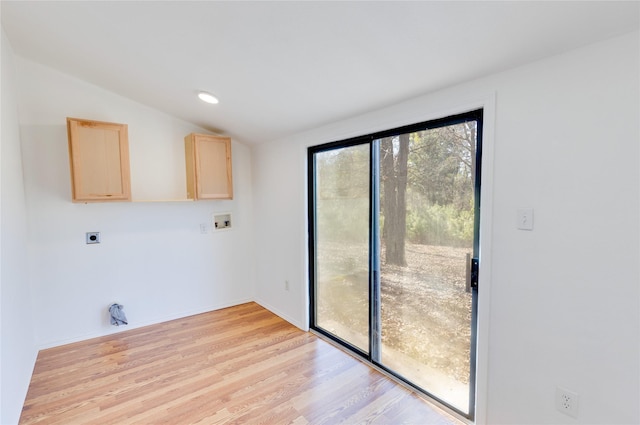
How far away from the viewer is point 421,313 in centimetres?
214

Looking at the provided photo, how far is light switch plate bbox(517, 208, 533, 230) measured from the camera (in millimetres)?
1494

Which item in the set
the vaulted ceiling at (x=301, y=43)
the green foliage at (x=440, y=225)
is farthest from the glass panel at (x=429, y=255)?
the vaulted ceiling at (x=301, y=43)

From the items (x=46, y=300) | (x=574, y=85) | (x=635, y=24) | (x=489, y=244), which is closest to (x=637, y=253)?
(x=489, y=244)

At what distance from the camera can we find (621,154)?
1227 mm

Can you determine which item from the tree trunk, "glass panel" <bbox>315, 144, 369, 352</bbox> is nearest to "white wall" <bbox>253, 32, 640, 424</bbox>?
the tree trunk

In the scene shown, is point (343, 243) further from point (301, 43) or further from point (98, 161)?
point (98, 161)

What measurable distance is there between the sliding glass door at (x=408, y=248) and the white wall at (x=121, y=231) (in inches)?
58.8

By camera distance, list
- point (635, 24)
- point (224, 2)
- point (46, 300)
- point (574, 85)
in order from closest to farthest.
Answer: point (635, 24) → point (574, 85) → point (224, 2) → point (46, 300)

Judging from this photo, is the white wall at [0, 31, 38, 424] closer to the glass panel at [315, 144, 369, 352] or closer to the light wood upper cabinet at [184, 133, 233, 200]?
the light wood upper cabinet at [184, 133, 233, 200]

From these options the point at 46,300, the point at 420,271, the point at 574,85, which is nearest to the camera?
the point at 574,85

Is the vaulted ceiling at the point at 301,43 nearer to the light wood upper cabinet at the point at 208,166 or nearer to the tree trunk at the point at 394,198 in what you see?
the tree trunk at the point at 394,198

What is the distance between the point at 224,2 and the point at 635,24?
1.73 meters

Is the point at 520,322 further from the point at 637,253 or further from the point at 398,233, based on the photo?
the point at 398,233

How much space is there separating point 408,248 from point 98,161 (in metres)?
2.75
